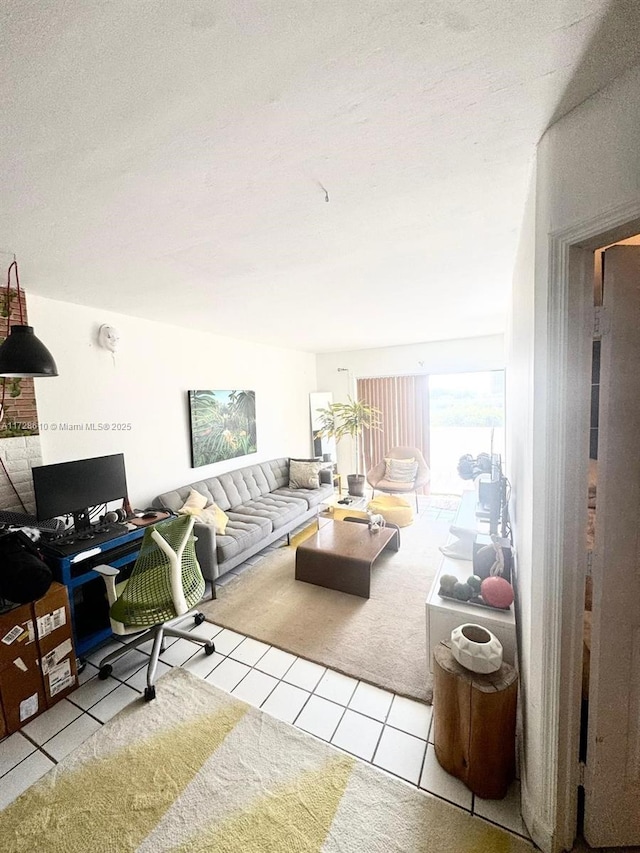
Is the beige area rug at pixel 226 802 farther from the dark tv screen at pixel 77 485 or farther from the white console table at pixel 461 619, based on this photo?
the dark tv screen at pixel 77 485

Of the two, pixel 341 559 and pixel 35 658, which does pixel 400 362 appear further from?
pixel 35 658

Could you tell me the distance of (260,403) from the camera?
4996 mm

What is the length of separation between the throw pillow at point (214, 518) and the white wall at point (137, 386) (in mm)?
616

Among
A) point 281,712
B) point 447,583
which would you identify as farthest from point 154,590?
point 447,583

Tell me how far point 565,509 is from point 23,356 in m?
2.52

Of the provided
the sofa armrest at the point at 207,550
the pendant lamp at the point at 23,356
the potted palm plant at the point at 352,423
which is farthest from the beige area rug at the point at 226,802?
the potted palm plant at the point at 352,423

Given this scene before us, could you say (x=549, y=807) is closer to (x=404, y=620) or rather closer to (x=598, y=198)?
(x=404, y=620)

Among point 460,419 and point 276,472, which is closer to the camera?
point 276,472

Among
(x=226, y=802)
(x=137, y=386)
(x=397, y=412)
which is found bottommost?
(x=226, y=802)

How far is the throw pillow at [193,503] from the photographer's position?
10.5ft

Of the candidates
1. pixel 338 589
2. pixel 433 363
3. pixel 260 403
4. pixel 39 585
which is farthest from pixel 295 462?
pixel 39 585

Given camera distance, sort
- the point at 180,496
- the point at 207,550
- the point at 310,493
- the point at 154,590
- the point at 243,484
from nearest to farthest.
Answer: the point at 154,590 < the point at 207,550 < the point at 180,496 < the point at 243,484 < the point at 310,493

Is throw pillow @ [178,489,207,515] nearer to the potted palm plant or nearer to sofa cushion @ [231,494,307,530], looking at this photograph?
sofa cushion @ [231,494,307,530]

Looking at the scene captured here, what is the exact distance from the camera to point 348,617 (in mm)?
2598
